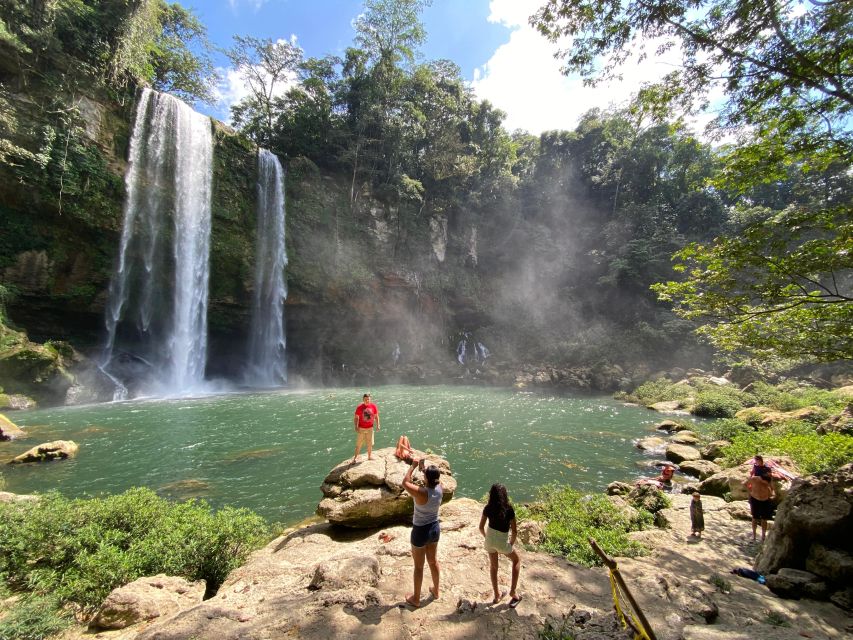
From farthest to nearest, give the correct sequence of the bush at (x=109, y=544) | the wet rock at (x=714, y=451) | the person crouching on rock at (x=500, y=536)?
the wet rock at (x=714, y=451) < the bush at (x=109, y=544) < the person crouching on rock at (x=500, y=536)

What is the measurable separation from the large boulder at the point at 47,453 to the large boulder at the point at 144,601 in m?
8.37

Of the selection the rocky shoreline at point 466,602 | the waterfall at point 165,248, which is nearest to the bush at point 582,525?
the rocky shoreline at point 466,602

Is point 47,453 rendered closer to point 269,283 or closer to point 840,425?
point 269,283

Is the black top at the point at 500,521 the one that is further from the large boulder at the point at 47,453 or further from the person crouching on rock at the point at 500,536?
the large boulder at the point at 47,453

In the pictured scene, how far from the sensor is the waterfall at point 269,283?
2486cm

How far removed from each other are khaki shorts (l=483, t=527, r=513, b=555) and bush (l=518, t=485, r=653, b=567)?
1.84 meters

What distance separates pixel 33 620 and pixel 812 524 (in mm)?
8489

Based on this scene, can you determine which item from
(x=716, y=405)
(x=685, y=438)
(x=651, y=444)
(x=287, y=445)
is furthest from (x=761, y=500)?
(x=716, y=405)

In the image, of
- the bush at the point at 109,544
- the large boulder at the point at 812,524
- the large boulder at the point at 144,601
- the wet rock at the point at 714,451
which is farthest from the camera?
the wet rock at the point at 714,451

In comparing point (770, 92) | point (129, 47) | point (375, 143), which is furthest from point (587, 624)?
point (375, 143)

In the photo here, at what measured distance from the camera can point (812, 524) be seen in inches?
177

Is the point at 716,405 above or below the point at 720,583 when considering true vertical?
above

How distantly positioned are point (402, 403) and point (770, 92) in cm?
1754

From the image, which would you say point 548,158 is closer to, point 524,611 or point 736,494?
point 736,494
